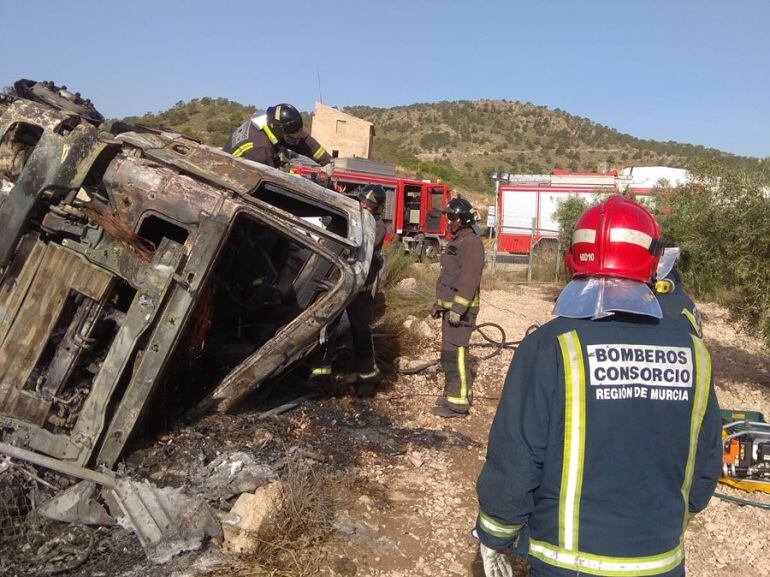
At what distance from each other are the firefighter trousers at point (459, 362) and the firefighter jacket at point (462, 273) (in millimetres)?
166

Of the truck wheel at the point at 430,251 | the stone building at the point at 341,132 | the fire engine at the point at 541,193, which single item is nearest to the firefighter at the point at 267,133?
the truck wheel at the point at 430,251

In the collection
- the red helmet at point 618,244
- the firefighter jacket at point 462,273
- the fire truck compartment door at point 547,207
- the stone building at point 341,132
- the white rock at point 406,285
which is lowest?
the white rock at point 406,285

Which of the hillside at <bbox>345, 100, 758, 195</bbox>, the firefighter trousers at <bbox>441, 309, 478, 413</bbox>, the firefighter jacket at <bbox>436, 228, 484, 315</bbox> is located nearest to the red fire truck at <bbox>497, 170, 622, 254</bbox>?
the firefighter jacket at <bbox>436, 228, 484, 315</bbox>

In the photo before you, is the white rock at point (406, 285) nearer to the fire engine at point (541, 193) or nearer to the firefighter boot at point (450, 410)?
the firefighter boot at point (450, 410)

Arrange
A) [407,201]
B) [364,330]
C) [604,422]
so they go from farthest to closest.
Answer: [407,201], [364,330], [604,422]

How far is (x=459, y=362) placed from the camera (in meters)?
5.52

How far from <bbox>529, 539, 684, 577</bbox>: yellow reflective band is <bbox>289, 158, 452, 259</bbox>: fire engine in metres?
14.7

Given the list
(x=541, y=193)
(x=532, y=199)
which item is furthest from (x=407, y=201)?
(x=541, y=193)

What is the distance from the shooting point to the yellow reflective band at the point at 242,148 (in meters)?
5.14

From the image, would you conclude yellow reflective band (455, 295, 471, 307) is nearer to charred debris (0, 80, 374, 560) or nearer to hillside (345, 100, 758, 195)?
charred debris (0, 80, 374, 560)

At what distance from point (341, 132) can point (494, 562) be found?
62.3 feet

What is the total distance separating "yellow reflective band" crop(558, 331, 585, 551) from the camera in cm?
159

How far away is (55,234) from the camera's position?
3.34 m

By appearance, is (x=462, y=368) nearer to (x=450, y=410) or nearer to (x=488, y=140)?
(x=450, y=410)
